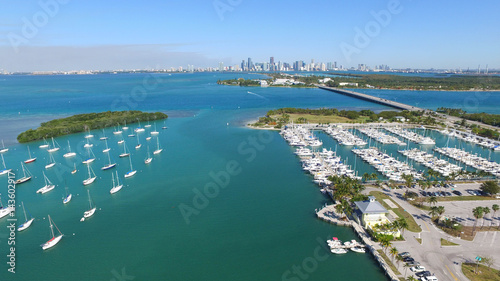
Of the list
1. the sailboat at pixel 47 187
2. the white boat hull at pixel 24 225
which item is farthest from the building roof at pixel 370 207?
the sailboat at pixel 47 187

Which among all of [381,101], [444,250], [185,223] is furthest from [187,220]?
[381,101]

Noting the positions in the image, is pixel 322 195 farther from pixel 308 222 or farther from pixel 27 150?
pixel 27 150

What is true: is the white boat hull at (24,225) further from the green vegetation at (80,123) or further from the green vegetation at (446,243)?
the green vegetation at (446,243)

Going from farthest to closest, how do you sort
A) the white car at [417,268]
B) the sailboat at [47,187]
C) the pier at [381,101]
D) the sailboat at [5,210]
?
the pier at [381,101] < the sailboat at [47,187] < the sailboat at [5,210] < the white car at [417,268]

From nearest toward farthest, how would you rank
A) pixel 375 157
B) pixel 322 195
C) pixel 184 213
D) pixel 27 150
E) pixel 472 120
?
1. pixel 184 213
2. pixel 322 195
3. pixel 375 157
4. pixel 27 150
5. pixel 472 120

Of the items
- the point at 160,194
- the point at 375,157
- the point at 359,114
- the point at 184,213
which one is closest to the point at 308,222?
the point at 184,213

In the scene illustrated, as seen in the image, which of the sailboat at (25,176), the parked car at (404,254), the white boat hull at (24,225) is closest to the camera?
the parked car at (404,254)
